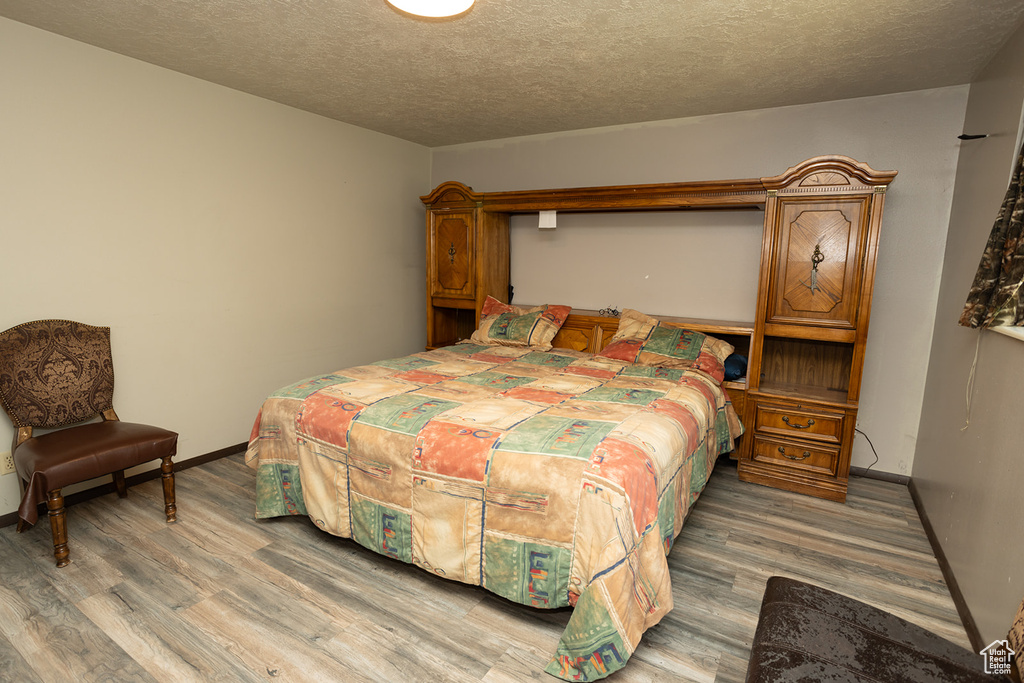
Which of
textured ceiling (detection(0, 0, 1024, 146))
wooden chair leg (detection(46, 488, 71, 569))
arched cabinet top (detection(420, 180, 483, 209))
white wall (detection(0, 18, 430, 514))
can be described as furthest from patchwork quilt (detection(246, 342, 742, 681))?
arched cabinet top (detection(420, 180, 483, 209))

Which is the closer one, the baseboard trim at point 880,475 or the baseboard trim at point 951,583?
the baseboard trim at point 951,583

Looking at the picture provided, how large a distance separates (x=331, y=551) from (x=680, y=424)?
1.79 m

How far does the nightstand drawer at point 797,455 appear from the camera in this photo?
3.18 metres

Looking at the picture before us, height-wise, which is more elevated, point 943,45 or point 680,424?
point 943,45

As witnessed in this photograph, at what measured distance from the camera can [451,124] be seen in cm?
423

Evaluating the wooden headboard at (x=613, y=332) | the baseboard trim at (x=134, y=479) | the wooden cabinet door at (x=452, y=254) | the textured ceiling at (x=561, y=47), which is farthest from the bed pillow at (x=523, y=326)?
the baseboard trim at (x=134, y=479)

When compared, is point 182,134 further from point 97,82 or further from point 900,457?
point 900,457

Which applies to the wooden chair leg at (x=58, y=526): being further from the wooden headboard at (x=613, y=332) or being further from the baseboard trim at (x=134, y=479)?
the wooden headboard at (x=613, y=332)

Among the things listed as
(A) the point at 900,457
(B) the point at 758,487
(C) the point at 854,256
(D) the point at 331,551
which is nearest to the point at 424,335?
(D) the point at 331,551

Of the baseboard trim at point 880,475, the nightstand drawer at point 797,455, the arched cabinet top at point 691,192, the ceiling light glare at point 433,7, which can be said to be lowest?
the baseboard trim at point 880,475

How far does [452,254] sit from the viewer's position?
456 centimetres

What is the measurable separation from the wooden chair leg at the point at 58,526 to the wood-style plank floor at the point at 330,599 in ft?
0.20

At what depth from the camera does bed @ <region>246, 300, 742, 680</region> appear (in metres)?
1.80

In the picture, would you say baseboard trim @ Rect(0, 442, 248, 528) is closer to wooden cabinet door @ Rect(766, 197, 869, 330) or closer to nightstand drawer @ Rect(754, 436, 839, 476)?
nightstand drawer @ Rect(754, 436, 839, 476)
